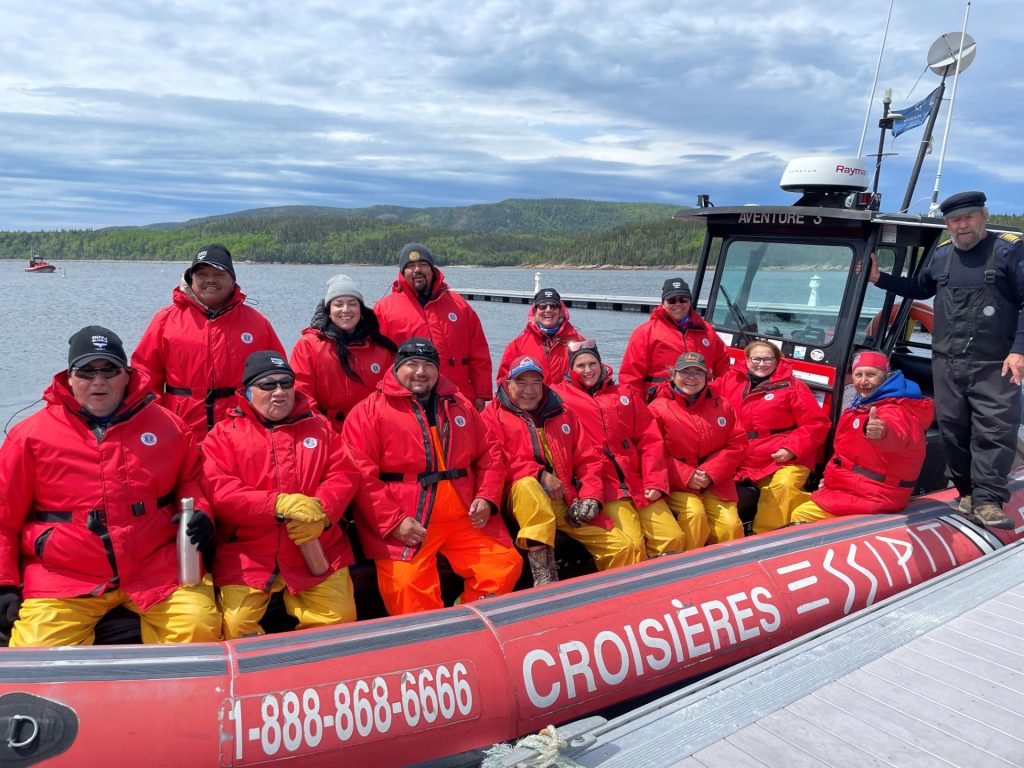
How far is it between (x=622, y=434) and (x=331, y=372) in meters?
1.65

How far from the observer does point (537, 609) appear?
122 inches

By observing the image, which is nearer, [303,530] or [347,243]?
[303,530]

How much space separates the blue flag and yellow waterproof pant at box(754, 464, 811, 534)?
3.26m

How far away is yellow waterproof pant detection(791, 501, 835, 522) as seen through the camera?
15.0 feet

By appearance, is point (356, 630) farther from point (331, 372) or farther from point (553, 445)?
point (331, 372)

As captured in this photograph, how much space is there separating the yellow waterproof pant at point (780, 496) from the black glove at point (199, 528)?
3.30 m

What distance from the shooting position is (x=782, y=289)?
558cm

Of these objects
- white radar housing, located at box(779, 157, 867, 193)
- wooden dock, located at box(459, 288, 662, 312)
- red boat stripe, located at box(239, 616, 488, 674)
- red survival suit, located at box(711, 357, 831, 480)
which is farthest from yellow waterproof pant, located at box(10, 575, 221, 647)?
wooden dock, located at box(459, 288, 662, 312)

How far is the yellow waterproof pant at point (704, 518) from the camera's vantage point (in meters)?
4.33

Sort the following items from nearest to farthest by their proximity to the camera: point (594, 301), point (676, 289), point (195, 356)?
point (195, 356) → point (676, 289) → point (594, 301)

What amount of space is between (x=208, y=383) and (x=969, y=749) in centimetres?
355

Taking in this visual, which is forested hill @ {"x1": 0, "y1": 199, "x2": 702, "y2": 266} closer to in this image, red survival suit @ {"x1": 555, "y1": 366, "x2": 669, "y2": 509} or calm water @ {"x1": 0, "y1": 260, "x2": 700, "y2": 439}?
calm water @ {"x1": 0, "y1": 260, "x2": 700, "y2": 439}

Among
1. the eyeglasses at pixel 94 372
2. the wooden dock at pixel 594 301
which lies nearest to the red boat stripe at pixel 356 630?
the eyeglasses at pixel 94 372

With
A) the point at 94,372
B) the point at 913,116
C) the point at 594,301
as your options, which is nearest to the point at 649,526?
the point at 94,372
